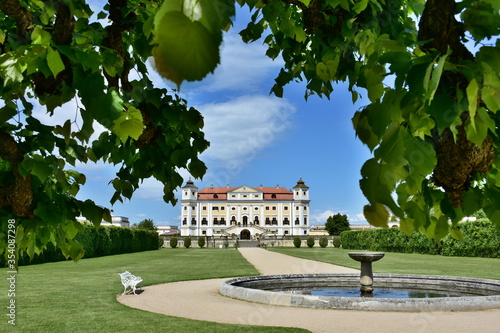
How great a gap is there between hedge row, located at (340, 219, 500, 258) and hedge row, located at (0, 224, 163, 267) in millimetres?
20780

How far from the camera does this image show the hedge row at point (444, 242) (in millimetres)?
30672

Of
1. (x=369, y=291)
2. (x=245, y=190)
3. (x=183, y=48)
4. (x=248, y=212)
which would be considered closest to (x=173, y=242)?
(x=248, y=212)

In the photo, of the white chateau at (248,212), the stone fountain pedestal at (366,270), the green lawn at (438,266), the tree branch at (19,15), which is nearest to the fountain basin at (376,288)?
the stone fountain pedestal at (366,270)

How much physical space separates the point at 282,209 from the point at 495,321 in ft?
295

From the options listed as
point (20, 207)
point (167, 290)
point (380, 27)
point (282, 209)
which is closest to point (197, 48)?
point (380, 27)

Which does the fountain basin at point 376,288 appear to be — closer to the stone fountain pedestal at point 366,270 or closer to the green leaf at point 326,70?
the stone fountain pedestal at point 366,270

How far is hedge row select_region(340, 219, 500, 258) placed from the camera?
30.7 meters

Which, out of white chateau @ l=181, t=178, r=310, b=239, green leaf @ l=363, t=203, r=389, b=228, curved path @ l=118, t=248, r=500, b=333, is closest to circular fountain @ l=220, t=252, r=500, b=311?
curved path @ l=118, t=248, r=500, b=333

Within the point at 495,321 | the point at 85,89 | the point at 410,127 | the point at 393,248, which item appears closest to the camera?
the point at 410,127

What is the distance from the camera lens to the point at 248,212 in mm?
97625

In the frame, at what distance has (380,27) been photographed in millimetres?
2268

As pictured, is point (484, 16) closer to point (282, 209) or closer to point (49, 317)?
point (49, 317)

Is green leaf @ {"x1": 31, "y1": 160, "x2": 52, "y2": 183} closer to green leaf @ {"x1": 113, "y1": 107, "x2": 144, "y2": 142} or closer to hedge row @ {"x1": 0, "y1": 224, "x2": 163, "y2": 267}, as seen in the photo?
green leaf @ {"x1": 113, "y1": 107, "x2": 144, "y2": 142}

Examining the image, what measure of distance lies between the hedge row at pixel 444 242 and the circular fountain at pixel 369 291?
10.7m
